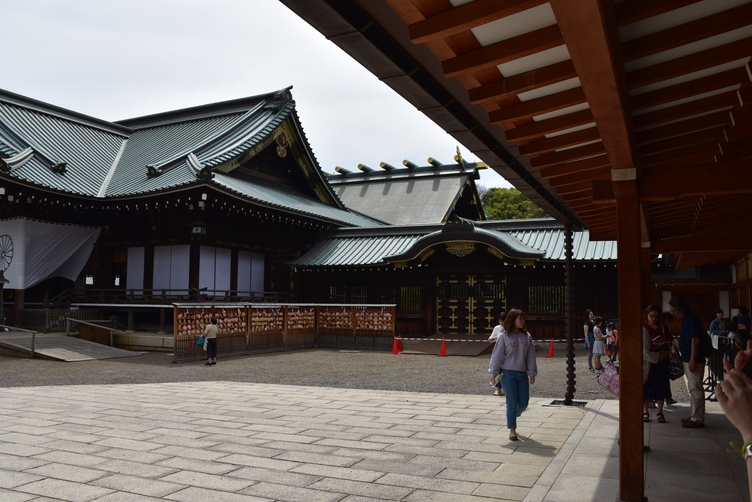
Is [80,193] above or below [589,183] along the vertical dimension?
above

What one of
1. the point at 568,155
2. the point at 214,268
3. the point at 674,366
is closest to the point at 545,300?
the point at 214,268

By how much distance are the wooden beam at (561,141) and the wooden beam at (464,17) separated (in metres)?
2.06

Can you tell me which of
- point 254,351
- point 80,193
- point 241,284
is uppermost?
point 80,193

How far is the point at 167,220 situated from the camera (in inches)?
771

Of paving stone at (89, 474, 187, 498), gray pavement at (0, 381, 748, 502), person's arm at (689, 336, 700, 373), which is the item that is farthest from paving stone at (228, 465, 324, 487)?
person's arm at (689, 336, 700, 373)

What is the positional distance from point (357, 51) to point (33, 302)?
73.1 feet

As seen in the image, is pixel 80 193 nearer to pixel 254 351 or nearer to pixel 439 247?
pixel 254 351

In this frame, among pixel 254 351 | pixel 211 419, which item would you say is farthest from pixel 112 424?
pixel 254 351

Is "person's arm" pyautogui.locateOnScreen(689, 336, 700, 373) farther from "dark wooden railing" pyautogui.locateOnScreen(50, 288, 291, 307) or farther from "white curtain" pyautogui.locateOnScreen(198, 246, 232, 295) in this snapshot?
"white curtain" pyautogui.locateOnScreen(198, 246, 232, 295)

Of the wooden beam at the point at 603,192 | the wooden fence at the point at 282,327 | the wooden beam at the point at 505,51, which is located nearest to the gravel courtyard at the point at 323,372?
the wooden fence at the point at 282,327

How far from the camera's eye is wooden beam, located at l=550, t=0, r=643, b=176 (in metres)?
2.29

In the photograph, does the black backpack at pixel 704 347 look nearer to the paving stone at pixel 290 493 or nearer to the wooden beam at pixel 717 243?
the wooden beam at pixel 717 243

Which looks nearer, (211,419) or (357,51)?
(357,51)

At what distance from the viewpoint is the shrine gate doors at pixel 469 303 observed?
813 inches
